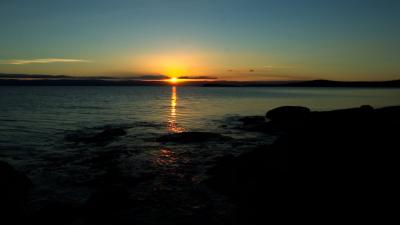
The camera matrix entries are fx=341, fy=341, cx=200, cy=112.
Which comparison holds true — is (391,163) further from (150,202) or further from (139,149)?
(139,149)

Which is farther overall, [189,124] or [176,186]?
[189,124]

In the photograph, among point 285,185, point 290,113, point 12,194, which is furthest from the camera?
point 290,113

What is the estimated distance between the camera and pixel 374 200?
10.4 meters

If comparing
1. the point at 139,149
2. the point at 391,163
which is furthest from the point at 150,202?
the point at 139,149

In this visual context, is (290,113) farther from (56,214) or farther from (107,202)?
(56,214)

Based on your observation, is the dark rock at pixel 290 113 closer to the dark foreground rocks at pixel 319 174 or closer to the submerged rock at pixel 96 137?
the submerged rock at pixel 96 137

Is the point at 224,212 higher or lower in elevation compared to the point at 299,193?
lower

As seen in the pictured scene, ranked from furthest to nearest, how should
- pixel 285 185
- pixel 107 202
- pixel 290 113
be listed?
pixel 290 113 → pixel 107 202 → pixel 285 185

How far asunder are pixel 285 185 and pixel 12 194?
10.8m

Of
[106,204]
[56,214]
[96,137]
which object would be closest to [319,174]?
[106,204]

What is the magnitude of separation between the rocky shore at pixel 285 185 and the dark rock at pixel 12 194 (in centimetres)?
3

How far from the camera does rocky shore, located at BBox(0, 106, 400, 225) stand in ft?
36.9

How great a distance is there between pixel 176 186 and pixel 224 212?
3.87 m

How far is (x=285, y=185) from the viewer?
12.8 meters
